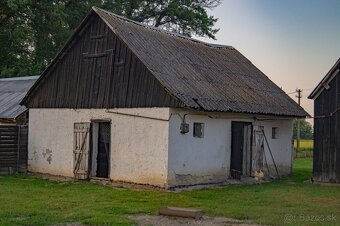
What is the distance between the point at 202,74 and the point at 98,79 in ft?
13.1

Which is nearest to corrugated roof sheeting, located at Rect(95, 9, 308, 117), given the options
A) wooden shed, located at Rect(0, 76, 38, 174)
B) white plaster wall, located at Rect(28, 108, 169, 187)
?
white plaster wall, located at Rect(28, 108, 169, 187)

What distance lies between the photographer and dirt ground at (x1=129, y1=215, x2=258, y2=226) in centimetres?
1093

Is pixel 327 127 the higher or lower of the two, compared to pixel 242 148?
higher

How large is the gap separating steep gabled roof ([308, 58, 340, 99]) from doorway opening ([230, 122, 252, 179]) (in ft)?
9.00

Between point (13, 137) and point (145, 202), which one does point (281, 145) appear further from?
point (13, 137)

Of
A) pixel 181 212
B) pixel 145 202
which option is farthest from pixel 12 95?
pixel 181 212

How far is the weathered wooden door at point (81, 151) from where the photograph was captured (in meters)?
19.1

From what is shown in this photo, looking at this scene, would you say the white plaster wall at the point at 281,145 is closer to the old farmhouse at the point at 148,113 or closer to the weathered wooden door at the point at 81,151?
the old farmhouse at the point at 148,113

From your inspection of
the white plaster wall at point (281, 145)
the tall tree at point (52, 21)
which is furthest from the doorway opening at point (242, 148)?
the tall tree at point (52, 21)

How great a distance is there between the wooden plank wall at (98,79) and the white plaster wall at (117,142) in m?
0.35

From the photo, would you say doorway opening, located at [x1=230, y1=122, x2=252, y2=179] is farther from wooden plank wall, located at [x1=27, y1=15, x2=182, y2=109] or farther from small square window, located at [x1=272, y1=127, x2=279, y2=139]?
wooden plank wall, located at [x1=27, y1=15, x2=182, y2=109]

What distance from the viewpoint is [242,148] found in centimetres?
2061

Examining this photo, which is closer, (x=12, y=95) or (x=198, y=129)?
(x=198, y=129)

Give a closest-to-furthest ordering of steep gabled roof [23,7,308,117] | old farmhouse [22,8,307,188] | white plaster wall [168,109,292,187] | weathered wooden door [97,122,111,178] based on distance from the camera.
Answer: white plaster wall [168,109,292,187] → old farmhouse [22,8,307,188] → steep gabled roof [23,7,308,117] → weathered wooden door [97,122,111,178]
